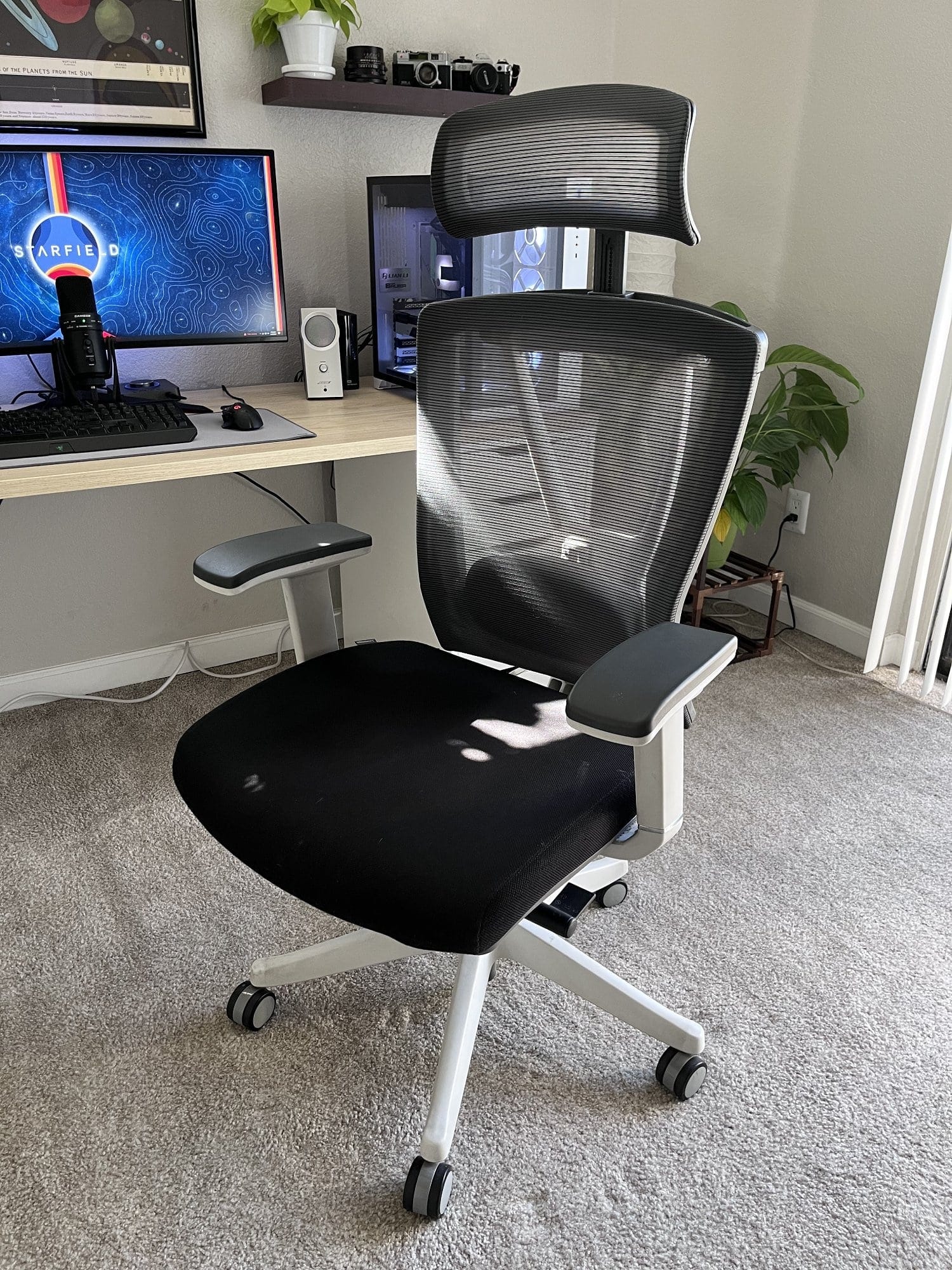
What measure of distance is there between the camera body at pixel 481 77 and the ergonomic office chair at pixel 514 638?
1.15 m

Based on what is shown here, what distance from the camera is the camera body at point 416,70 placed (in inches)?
88.0

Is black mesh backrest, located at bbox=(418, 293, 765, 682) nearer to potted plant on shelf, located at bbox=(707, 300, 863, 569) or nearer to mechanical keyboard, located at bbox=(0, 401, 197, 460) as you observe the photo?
mechanical keyboard, located at bbox=(0, 401, 197, 460)

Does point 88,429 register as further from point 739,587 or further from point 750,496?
point 739,587

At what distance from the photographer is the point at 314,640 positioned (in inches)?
57.9

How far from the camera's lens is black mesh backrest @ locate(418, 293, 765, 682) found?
119cm

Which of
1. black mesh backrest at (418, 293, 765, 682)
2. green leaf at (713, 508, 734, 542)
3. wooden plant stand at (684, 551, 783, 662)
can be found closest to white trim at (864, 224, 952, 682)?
wooden plant stand at (684, 551, 783, 662)

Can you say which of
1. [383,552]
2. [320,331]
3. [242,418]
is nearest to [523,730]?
[242,418]

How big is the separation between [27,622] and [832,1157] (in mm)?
1973

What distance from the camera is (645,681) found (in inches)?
38.2

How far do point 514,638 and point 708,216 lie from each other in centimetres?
195

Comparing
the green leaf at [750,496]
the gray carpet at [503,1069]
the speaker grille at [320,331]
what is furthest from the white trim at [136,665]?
the green leaf at [750,496]

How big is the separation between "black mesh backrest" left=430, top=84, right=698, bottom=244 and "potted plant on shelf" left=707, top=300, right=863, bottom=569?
1.29m

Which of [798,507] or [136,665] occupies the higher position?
[798,507]

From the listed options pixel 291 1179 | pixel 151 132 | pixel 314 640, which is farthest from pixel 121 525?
pixel 291 1179
